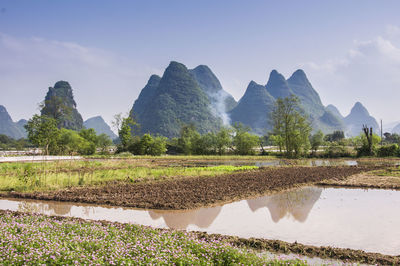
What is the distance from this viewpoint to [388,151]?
4438 cm

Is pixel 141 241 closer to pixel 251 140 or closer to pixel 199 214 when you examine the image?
pixel 199 214

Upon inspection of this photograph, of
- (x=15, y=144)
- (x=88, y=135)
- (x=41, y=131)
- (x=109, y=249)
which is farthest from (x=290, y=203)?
(x=15, y=144)

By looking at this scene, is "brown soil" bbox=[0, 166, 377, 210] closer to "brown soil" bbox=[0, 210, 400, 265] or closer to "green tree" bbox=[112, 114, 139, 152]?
"brown soil" bbox=[0, 210, 400, 265]

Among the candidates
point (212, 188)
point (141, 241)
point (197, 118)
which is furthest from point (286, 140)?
point (197, 118)

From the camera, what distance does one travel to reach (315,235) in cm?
744

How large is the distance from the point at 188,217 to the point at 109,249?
4553mm

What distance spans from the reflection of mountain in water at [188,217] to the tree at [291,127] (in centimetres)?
4063

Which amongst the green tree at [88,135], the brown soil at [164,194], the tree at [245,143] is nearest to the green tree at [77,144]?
the green tree at [88,135]

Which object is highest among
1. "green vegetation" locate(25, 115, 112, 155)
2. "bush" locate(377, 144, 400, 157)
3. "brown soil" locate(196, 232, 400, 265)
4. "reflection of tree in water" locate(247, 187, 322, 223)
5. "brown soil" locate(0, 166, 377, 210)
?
"green vegetation" locate(25, 115, 112, 155)

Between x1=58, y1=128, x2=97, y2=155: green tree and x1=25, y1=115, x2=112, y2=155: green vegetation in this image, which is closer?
x1=25, y1=115, x2=112, y2=155: green vegetation

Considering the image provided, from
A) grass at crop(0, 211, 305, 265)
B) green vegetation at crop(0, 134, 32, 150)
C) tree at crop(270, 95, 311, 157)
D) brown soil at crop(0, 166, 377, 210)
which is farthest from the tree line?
grass at crop(0, 211, 305, 265)

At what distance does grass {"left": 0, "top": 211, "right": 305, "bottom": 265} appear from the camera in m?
4.79

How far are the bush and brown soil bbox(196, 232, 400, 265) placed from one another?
45.1 meters

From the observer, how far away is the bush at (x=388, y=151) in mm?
43719
